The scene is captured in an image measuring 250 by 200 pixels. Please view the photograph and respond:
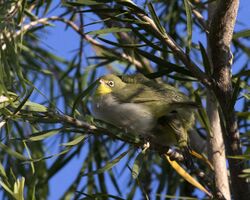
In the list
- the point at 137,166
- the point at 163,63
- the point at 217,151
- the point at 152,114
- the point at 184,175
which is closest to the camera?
the point at 137,166

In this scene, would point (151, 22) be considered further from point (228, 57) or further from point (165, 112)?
point (165, 112)

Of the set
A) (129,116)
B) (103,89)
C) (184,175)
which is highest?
(103,89)

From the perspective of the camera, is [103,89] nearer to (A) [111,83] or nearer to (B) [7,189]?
(A) [111,83]

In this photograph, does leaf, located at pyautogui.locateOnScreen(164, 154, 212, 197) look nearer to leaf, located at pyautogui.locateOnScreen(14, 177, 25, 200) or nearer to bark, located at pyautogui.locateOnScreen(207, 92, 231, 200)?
bark, located at pyautogui.locateOnScreen(207, 92, 231, 200)

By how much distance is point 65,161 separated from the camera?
8.02 feet

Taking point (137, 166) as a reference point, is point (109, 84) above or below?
above

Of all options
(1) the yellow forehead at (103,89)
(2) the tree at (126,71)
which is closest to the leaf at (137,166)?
(2) the tree at (126,71)

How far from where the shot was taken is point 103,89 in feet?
8.57

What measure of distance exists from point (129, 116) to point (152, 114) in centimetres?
8

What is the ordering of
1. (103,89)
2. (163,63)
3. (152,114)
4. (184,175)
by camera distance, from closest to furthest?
1. (163,63)
2. (184,175)
3. (152,114)
4. (103,89)

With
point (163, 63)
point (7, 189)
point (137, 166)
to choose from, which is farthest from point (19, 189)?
point (163, 63)

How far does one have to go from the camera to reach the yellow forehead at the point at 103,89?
8.37 feet

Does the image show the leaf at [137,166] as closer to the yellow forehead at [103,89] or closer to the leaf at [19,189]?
the leaf at [19,189]

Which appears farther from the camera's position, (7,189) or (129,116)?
(129,116)
